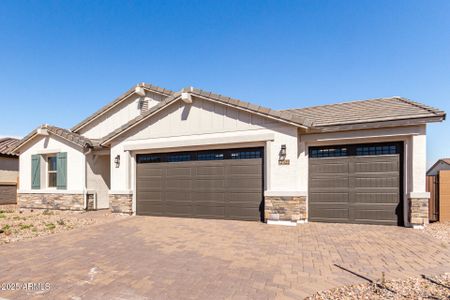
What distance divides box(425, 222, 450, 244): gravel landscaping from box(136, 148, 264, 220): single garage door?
16.9 feet

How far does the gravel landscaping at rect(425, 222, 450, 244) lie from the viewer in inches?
274

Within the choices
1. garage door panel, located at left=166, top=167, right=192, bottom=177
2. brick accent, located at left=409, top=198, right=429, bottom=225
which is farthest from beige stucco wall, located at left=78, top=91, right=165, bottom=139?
brick accent, located at left=409, top=198, right=429, bottom=225

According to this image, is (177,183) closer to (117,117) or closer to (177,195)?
(177,195)

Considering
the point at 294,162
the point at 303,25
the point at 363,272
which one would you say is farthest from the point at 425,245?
the point at 303,25

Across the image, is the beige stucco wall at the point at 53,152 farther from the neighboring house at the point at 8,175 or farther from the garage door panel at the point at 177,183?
the garage door panel at the point at 177,183

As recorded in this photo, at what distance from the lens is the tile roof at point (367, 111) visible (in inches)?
322

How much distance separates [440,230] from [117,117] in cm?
1590

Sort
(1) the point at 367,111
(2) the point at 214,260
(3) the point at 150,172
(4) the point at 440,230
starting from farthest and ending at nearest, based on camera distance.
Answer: (3) the point at 150,172 → (1) the point at 367,111 → (4) the point at 440,230 → (2) the point at 214,260

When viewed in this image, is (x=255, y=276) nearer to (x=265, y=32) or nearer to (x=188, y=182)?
(x=188, y=182)

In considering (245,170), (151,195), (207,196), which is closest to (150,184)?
(151,195)

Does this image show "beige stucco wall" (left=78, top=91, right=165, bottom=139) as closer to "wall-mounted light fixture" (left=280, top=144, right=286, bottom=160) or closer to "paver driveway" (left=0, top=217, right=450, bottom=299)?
"paver driveway" (left=0, top=217, right=450, bottom=299)

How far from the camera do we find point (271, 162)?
9133 millimetres

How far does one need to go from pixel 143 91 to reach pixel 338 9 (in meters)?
10.7

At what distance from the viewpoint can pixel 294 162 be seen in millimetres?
8859
